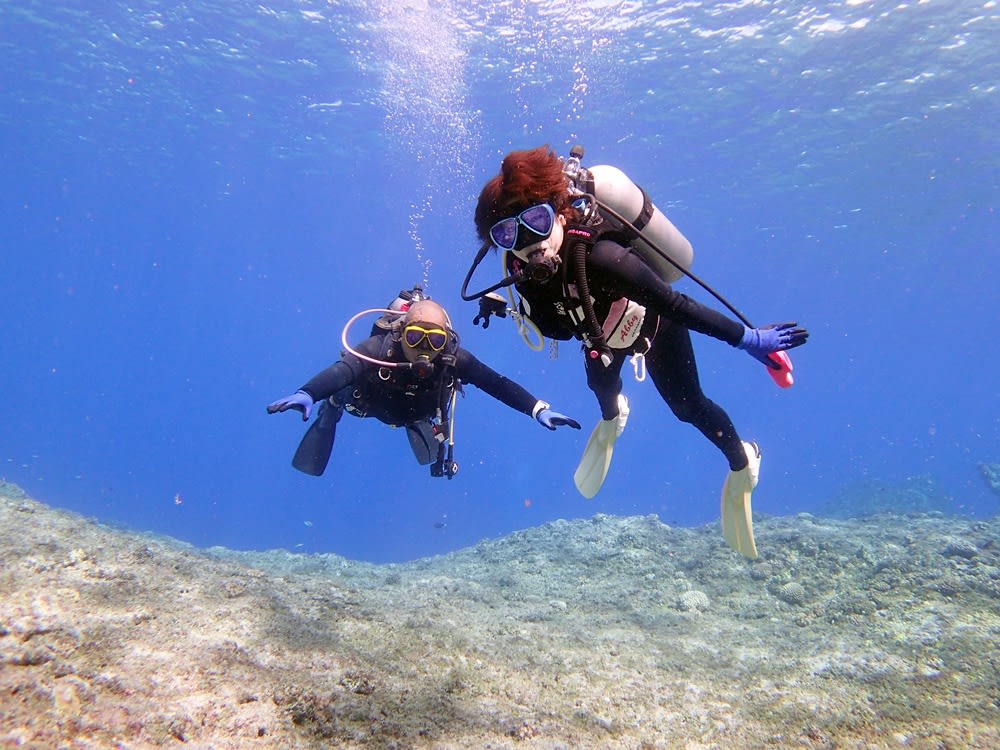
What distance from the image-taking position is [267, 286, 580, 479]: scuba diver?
5.84 metres

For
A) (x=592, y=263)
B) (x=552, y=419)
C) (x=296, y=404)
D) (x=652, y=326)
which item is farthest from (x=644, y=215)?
(x=296, y=404)

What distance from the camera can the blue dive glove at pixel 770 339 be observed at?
3.50m

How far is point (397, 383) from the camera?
605cm

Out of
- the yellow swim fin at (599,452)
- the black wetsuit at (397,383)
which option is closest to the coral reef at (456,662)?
the yellow swim fin at (599,452)

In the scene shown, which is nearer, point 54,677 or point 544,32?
point 54,677

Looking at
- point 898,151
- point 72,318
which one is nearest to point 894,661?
point 898,151

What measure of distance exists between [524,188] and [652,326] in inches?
66.8

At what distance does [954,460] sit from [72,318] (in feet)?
497

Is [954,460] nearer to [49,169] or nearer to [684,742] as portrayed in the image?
[684,742]

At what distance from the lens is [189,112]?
2706 cm

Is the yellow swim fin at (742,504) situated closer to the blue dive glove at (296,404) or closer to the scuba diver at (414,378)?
the scuba diver at (414,378)

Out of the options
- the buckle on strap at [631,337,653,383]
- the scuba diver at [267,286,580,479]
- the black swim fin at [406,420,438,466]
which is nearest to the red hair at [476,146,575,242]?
the buckle on strap at [631,337,653,383]

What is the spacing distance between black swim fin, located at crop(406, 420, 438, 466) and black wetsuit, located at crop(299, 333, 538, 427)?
1.60 feet

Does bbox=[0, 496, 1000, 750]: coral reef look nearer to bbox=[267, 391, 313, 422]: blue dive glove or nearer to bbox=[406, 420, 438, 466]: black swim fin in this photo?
bbox=[267, 391, 313, 422]: blue dive glove
